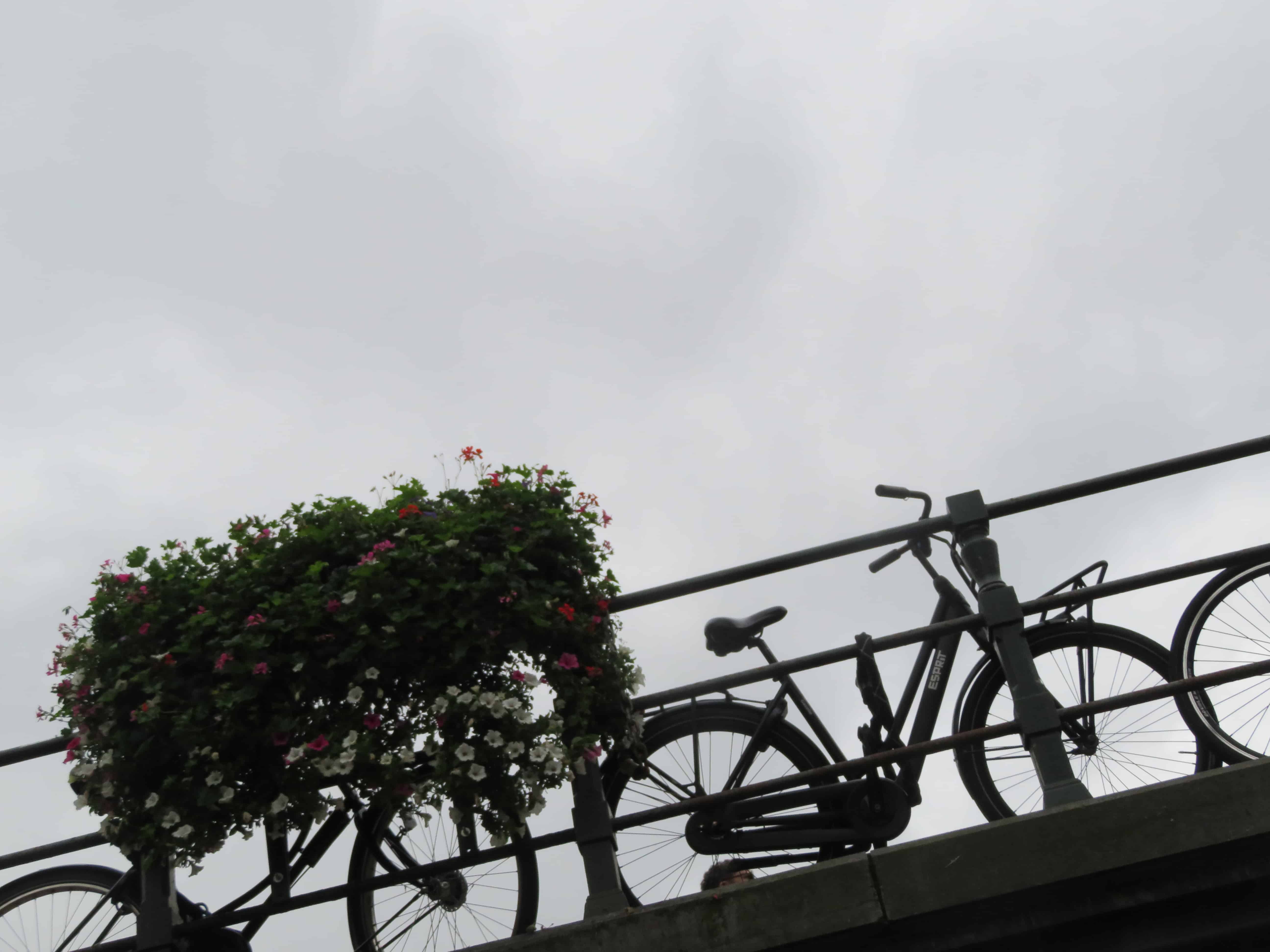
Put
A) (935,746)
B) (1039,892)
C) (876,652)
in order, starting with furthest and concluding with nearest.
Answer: (876,652) < (935,746) < (1039,892)

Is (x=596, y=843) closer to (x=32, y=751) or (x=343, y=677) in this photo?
(x=343, y=677)

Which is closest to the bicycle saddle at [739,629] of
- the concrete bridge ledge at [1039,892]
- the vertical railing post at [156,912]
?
the concrete bridge ledge at [1039,892]

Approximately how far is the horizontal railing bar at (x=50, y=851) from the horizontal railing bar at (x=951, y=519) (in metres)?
2.08

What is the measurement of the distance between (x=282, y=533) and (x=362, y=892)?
133 cm

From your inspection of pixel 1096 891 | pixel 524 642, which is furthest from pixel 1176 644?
pixel 524 642

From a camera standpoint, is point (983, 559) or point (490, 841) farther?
point (983, 559)

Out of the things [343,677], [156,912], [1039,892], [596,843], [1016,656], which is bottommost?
[1039,892]

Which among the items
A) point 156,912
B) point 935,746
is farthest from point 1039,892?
point 156,912

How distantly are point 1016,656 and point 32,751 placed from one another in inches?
144

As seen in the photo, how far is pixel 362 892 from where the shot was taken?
161 inches

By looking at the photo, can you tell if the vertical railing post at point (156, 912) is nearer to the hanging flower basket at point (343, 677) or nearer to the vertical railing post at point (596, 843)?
the hanging flower basket at point (343, 677)

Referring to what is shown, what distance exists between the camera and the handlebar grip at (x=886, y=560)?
449cm

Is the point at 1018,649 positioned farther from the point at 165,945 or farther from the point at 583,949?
the point at 165,945

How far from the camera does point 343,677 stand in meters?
3.86
